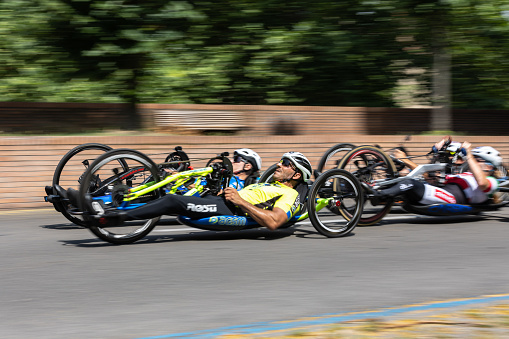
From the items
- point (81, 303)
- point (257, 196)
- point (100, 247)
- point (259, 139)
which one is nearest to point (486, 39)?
point (259, 139)

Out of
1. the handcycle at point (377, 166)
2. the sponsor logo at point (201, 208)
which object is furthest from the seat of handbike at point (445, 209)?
the sponsor logo at point (201, 208)

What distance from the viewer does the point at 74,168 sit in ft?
35.0

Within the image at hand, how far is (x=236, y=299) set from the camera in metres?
4.91

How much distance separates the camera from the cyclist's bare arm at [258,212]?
22.7ft

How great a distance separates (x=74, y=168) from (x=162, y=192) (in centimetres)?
407

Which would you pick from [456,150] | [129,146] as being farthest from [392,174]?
[129,146]

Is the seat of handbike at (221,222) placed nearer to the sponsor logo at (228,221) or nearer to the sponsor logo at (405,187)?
the sponsor logo at (228,221)

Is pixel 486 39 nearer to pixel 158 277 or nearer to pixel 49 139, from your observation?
pixel 49 139

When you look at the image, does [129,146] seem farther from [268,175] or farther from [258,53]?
[258,53]

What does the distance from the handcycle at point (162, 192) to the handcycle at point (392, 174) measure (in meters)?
0.62

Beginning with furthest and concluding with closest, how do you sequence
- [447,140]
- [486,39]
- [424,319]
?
[486,39]
[447,140]
[424,319]

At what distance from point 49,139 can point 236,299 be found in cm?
668

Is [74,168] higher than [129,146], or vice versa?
[129,146]

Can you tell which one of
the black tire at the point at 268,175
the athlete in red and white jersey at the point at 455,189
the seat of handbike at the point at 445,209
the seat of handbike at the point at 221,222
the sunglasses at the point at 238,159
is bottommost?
the seat of handbike at the point at 445,209
